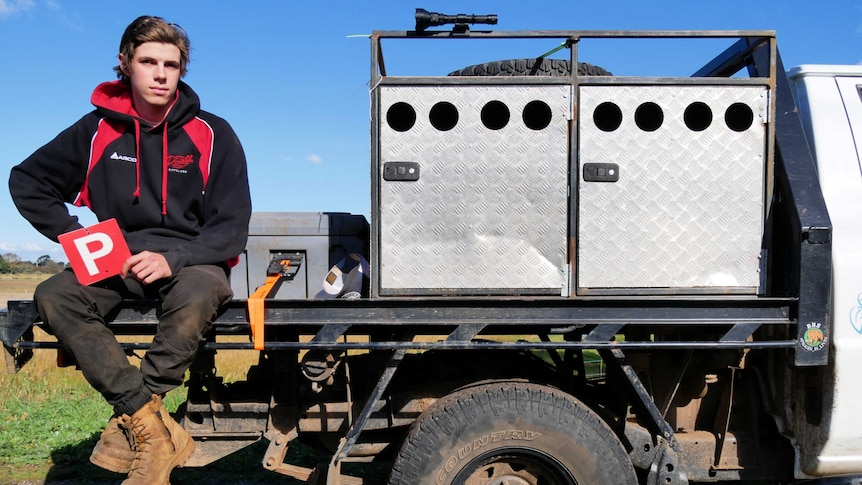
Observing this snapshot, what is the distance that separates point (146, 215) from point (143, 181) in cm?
18

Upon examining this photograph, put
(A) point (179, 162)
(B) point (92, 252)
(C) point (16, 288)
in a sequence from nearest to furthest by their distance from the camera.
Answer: (B) point (92, 252) < (A) point (179, 162) < (C) point (16, 288)

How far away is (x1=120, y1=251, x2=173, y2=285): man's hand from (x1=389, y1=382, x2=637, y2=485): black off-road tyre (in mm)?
1519

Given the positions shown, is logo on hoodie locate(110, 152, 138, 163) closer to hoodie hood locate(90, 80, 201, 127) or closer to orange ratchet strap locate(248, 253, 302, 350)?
hoodie hood locate(90, 80, 201, 127)

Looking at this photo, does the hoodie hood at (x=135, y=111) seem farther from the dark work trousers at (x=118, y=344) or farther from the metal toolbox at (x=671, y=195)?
the metal toolbox at (x=671, y=195)

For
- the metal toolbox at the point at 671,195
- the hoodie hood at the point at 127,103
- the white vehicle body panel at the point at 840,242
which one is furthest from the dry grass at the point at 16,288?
the white vehicle body panel at the point at 840,242

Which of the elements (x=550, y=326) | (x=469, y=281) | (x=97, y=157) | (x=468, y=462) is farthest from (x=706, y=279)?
(x=97, y=157)

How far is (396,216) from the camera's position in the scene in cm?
318

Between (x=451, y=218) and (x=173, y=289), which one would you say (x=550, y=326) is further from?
(x=173, y=289)

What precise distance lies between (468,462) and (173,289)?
5.65ft

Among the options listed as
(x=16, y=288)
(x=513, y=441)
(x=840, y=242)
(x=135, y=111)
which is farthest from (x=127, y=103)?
(x=16, y=288)

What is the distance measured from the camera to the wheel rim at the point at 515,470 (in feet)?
10.5

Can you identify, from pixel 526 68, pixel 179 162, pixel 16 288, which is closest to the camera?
pixel 179 162

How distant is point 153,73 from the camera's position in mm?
3162

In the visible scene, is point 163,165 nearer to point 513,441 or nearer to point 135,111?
point 135,111
